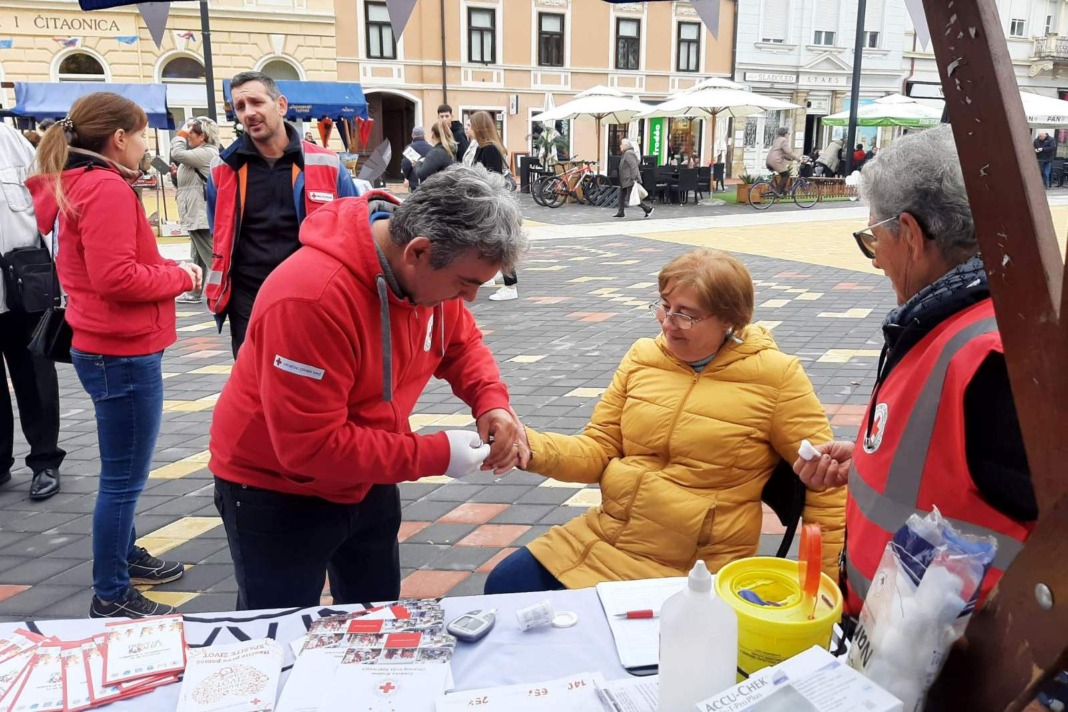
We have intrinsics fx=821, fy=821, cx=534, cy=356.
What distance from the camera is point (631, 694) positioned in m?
1.37

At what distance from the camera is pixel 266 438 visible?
185 centimetres

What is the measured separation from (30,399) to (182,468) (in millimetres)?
740

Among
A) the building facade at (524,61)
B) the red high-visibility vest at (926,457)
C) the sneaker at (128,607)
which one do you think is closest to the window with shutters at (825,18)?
the building facade at (524,61)

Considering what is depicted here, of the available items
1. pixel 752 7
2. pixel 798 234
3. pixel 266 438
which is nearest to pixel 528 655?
pixel 266 438

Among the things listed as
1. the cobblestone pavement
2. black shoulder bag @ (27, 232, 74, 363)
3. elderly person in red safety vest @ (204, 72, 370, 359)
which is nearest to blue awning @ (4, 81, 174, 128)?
the cobblestone pavement

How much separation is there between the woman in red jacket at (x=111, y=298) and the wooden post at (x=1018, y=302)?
2382 millimetres

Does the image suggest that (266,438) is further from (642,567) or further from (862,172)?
(862,172)

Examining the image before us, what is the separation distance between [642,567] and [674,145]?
28.2m

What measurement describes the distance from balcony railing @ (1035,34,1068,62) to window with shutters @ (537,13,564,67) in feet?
71.1

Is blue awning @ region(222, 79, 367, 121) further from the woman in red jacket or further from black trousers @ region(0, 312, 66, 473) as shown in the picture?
the woman in red jacket

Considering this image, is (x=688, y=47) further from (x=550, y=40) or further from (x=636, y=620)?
(x=636, y=620)

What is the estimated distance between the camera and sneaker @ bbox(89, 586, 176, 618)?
2.66 meters

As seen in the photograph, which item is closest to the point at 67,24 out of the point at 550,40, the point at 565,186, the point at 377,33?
the point at 377,33

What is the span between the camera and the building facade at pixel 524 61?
Answer: 90.4ft
